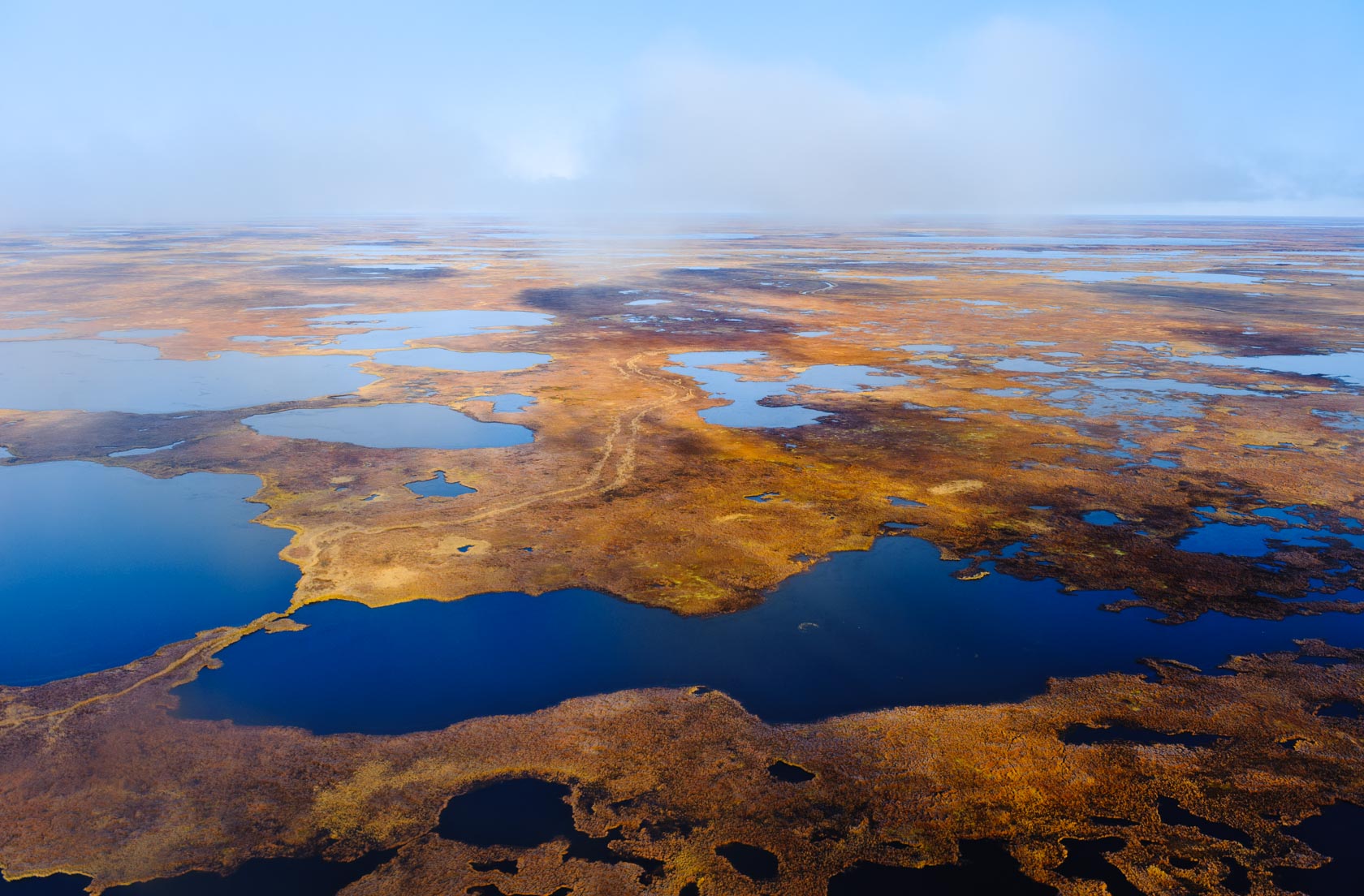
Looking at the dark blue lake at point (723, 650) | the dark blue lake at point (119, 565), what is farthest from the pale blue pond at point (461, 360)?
the dark blue lake at point (723, 650)

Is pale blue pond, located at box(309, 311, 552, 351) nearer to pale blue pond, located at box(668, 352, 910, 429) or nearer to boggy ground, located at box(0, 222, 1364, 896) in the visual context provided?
boggy ground, located at box(0, 222, 1364, 896)

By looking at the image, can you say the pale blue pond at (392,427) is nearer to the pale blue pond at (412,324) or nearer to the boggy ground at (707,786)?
the boggy ground at (707,786)

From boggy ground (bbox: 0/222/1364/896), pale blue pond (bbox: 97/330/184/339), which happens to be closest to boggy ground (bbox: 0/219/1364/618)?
boggy ground (bbox: 0/222/1364/896)

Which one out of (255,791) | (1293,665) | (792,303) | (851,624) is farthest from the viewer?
(792,303)

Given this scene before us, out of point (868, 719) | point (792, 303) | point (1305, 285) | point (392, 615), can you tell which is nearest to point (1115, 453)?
point (868, 719)

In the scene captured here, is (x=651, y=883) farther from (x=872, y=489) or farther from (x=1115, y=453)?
(x=1115, y=453)

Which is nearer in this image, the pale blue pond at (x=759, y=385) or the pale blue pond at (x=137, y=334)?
the pale blue pond at (x=759, y=385)

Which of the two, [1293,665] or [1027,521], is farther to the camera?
[1027,521]
